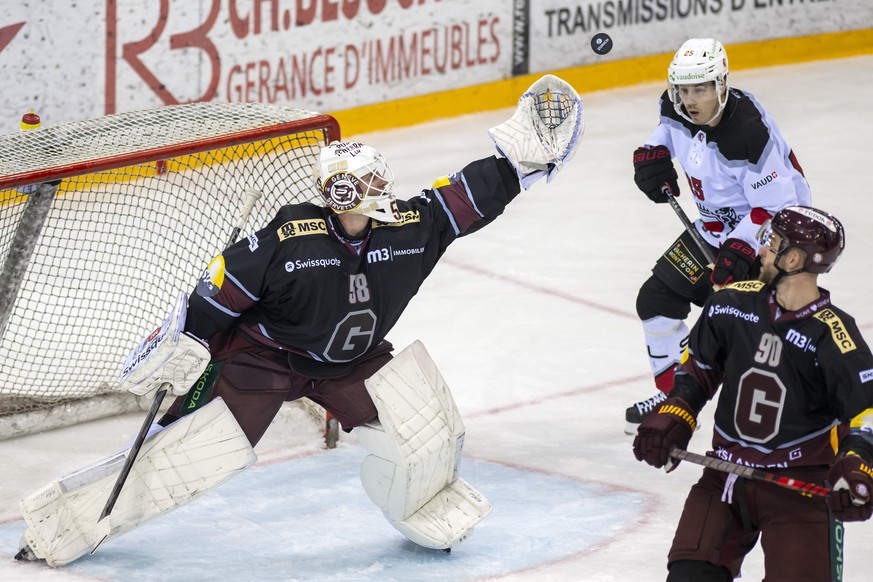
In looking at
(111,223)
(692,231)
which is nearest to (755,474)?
(692,231)

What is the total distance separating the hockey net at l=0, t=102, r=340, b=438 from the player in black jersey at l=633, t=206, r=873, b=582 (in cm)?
183

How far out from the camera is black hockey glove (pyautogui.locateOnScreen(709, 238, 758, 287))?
14.4ft

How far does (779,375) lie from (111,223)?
323 cm

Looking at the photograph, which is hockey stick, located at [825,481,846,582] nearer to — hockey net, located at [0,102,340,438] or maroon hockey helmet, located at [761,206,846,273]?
maroon hockey helmet, located at [761,206,846,273]

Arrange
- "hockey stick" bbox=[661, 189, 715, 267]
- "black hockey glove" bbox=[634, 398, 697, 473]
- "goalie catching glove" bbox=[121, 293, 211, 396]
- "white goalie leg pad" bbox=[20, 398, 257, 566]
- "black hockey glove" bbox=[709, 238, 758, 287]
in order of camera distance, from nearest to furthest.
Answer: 1. "black hockey glove" bbox=[634, 398, 697, 473]
2. "goalie catching glove" bbox=[121, 293, 211, 396]
3. "white goalie leg pad" bbox=[20, 398, 257, 566]
4. "black hockey glove" bbox=[709, 238, 758, 287]
5. "hockey stick" bbox=[661, 189, 715, 267]

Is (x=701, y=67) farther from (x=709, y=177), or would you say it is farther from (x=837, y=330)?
(x=837, y=330)

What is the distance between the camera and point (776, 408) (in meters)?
3.17

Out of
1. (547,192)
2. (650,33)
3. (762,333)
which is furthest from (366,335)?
(650,33)

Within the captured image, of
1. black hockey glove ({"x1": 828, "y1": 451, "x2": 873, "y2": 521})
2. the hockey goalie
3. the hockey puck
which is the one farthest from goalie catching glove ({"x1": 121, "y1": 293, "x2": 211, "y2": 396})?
black hockey glove ({"x1": 828, "y1": 451, "x2": 873, "y2": 521})

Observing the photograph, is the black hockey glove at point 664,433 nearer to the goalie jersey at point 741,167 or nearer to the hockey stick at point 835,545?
the hockey stick at point 835,545

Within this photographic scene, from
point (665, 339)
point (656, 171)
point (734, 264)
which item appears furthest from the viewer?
point (665, 339)

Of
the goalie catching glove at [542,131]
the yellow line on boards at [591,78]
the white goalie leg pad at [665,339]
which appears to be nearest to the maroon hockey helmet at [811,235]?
the goalie catching glove at [542,131]

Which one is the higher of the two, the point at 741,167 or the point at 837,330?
the point at 837,330

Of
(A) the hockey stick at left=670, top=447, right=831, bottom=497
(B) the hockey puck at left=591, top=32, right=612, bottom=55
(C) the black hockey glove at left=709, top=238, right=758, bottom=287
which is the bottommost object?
(C) the black hockey glove at left=709, top=238, right=758, bottom=287
